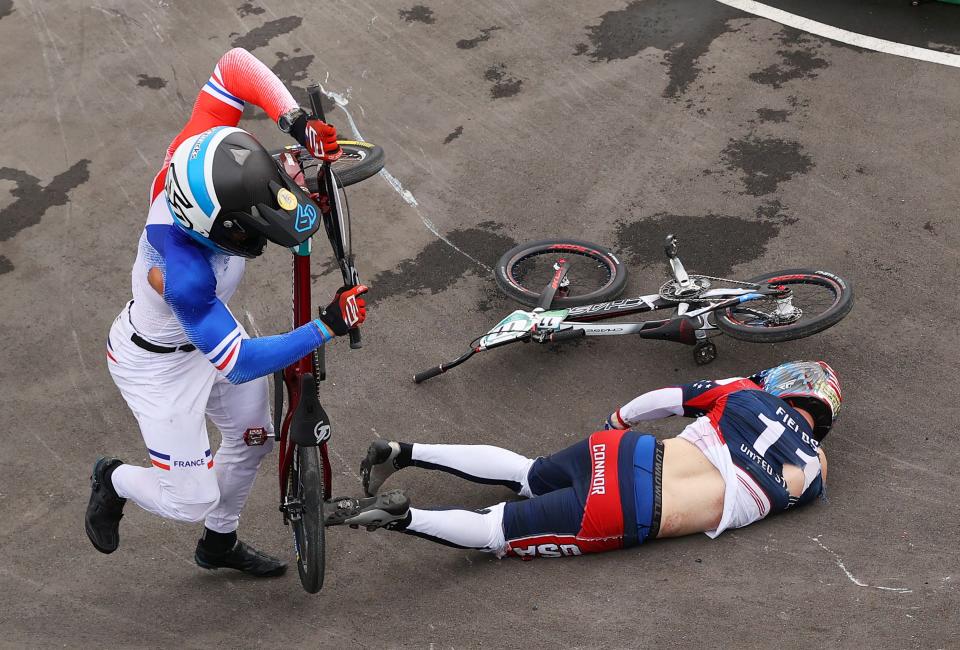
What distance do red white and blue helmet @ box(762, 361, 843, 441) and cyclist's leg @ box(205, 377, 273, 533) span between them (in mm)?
2964

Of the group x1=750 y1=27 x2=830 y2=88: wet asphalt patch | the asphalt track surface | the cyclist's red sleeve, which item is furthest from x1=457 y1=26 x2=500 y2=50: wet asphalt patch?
the cyclist's red sleeve

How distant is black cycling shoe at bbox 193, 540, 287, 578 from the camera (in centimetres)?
582

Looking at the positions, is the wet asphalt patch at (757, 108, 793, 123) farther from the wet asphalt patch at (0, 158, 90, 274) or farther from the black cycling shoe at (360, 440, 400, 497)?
the wet asphalt patch at (0, 158, 90, 274)

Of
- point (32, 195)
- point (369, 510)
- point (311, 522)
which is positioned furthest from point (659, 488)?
point (32, 195)

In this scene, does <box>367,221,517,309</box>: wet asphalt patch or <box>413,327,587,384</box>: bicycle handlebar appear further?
<box>367,221,517,309</box>: wet asphalt patch

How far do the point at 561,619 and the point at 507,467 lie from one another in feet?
3.32

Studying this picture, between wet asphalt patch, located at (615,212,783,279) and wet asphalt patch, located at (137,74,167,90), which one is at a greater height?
wet asphalt patch, located at (615,212,783,279)

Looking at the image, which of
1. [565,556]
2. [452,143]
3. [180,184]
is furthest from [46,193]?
[565,556]

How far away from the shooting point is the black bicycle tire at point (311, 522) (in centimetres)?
521

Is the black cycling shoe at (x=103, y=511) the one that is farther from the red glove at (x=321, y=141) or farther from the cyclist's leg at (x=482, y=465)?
the red glove at (x=321, y=141)

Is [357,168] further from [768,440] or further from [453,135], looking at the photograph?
[453,135]

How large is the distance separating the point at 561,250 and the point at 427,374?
160cm

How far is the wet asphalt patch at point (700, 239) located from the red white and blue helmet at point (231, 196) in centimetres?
431

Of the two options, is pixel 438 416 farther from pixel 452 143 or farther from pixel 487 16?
pixel 487 16
